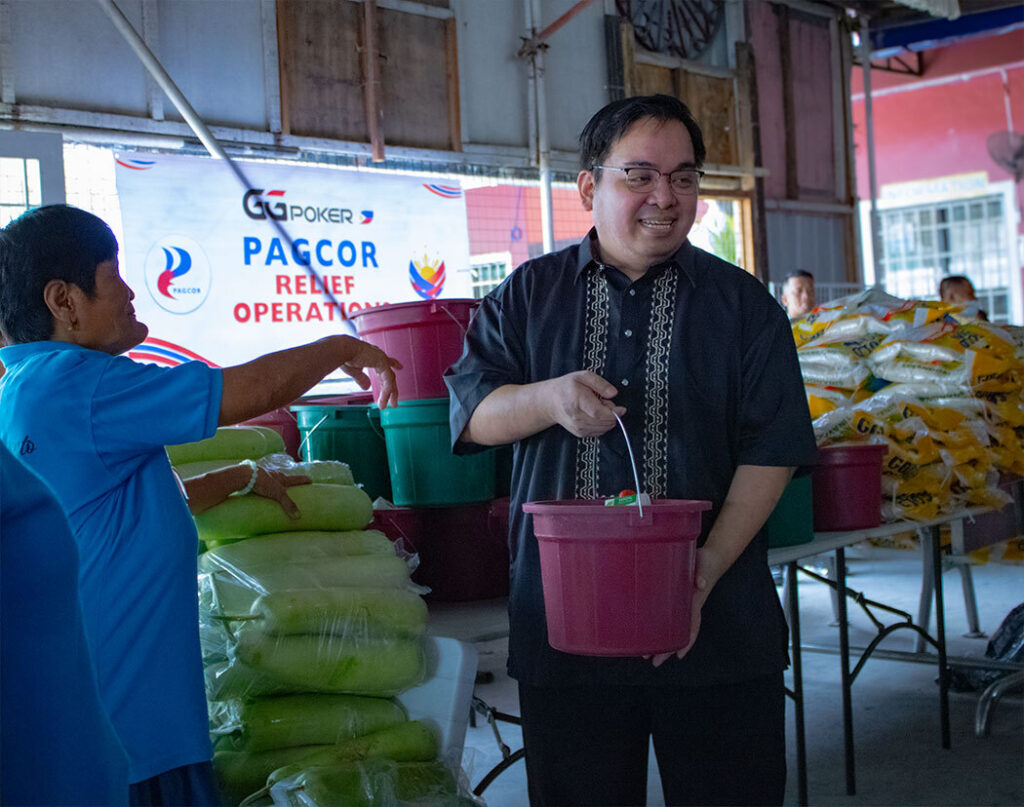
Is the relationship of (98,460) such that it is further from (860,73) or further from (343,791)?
(860,73)

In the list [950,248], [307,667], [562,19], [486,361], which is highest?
[562,19]

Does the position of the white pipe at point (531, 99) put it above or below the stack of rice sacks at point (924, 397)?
above

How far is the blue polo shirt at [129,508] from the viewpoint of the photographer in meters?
1.51

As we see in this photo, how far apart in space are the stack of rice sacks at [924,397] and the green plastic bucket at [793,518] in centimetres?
65

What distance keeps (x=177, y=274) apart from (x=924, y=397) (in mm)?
3931

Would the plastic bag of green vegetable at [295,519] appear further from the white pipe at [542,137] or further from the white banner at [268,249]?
the white pipe at [542,137]

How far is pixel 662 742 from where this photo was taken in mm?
1712

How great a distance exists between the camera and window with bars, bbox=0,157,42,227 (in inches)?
180

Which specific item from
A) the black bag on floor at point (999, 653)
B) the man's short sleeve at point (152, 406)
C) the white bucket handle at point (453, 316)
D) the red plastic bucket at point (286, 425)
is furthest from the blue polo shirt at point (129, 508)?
the black bag on floor at point (999, 653)

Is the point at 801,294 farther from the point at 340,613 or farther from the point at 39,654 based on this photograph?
the point at 39,654

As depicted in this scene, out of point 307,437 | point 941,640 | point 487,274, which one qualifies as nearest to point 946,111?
point 487,274

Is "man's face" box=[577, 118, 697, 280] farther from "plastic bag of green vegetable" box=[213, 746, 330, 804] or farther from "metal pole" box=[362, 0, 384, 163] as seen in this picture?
"metal pole" box=[362, 0, 384, 163]

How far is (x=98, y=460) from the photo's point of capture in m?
1.54

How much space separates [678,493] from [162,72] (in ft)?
15.0
